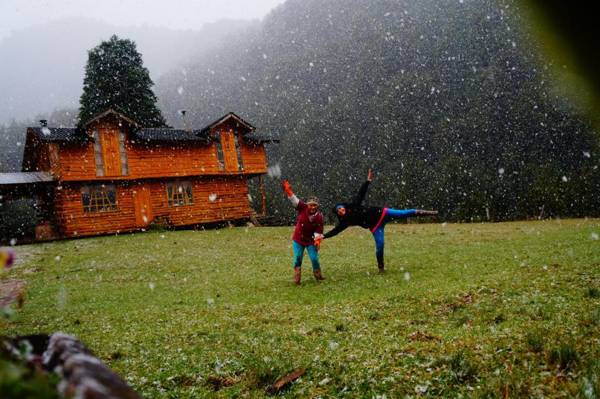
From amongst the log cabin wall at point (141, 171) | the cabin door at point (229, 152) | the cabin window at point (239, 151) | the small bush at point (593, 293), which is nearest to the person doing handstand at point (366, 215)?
the small bush at point (593, 293)

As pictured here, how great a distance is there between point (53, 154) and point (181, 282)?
2472cm

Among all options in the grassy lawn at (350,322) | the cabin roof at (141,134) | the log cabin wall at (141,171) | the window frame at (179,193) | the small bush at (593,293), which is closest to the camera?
the grassy lawn at (350,322)

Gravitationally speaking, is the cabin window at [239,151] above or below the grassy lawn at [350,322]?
above

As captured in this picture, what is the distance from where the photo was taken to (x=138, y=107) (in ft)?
188

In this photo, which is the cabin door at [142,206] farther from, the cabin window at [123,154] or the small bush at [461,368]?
the small bush at [461,368]

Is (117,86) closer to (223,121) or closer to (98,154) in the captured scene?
(223,121)

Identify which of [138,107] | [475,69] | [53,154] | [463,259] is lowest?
[463,259]

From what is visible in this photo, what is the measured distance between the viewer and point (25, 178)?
1334 inches

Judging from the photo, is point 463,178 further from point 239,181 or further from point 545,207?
point 239,181

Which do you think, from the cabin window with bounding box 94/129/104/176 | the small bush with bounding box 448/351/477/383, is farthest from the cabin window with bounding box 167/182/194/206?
the small bush with bounding box 448/351/477/383

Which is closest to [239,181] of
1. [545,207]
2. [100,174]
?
[100,174]

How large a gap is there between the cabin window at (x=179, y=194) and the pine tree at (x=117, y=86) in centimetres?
1911

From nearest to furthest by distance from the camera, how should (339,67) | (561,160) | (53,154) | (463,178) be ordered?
(53,154)
(463,178)
(561,160)
(339,67)

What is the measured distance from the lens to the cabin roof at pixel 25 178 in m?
32.3
